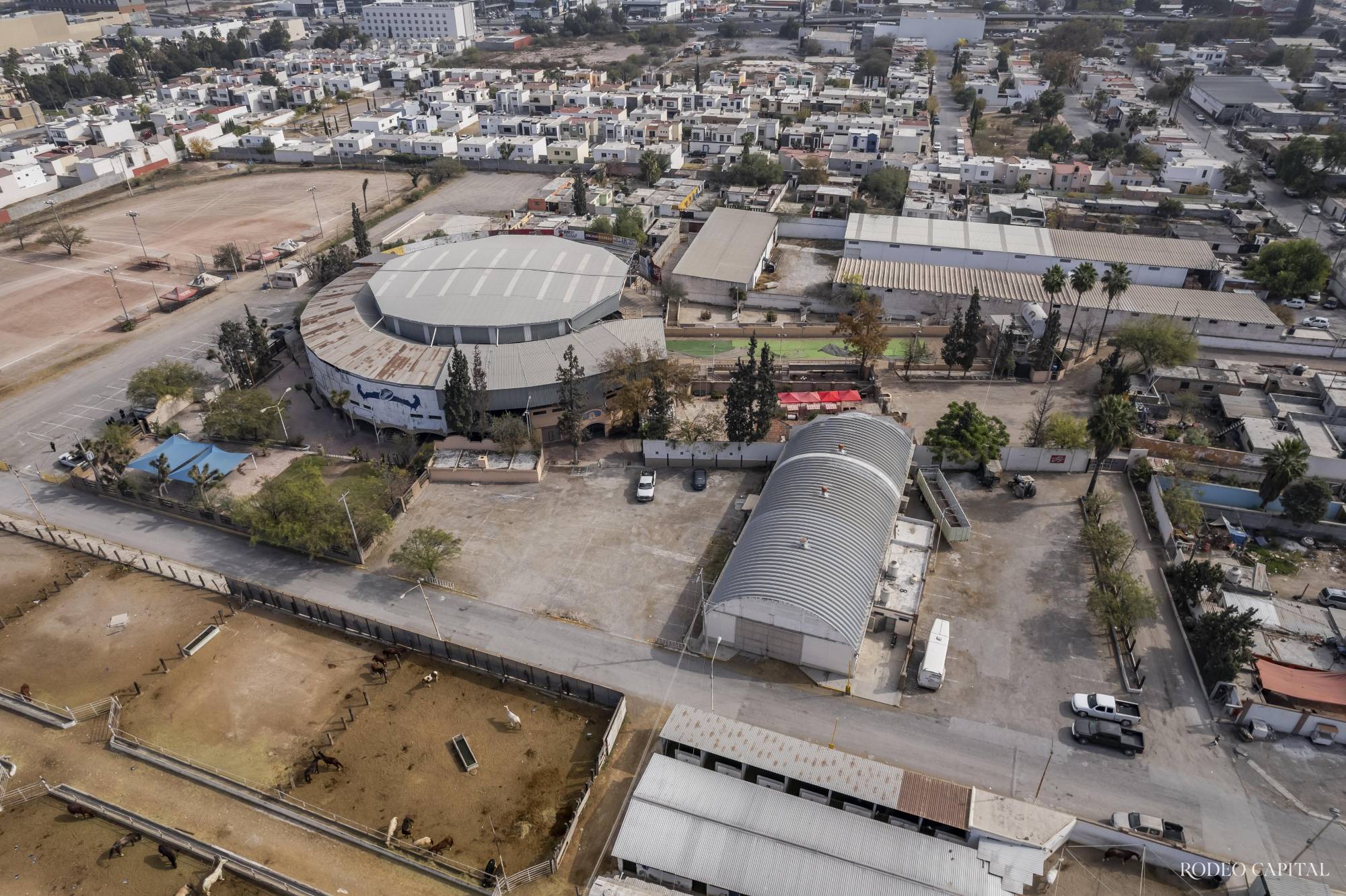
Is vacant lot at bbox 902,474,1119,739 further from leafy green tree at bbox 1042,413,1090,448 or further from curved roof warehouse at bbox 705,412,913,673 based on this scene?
curved roof warehouse at bbox 705,412,913,673

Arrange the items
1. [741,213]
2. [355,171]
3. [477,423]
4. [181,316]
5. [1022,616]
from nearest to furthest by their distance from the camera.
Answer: [1022,616], [477,423], [181,316], [741,213], [355,171]

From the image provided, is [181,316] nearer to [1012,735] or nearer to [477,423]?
[477,423]

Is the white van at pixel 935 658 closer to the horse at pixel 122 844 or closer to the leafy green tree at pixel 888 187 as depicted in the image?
Result: the horse at pixel 122 844

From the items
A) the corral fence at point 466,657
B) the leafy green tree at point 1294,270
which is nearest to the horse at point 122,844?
the corral fence at point 466,657


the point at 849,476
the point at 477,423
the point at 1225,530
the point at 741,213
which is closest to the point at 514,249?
the point at 477,423

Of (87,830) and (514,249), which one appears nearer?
(87,830)

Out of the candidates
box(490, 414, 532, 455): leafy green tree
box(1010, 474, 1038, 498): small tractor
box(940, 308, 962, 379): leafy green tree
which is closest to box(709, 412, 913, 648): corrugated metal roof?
box(1010, 474, 1038, 498): small tractor
